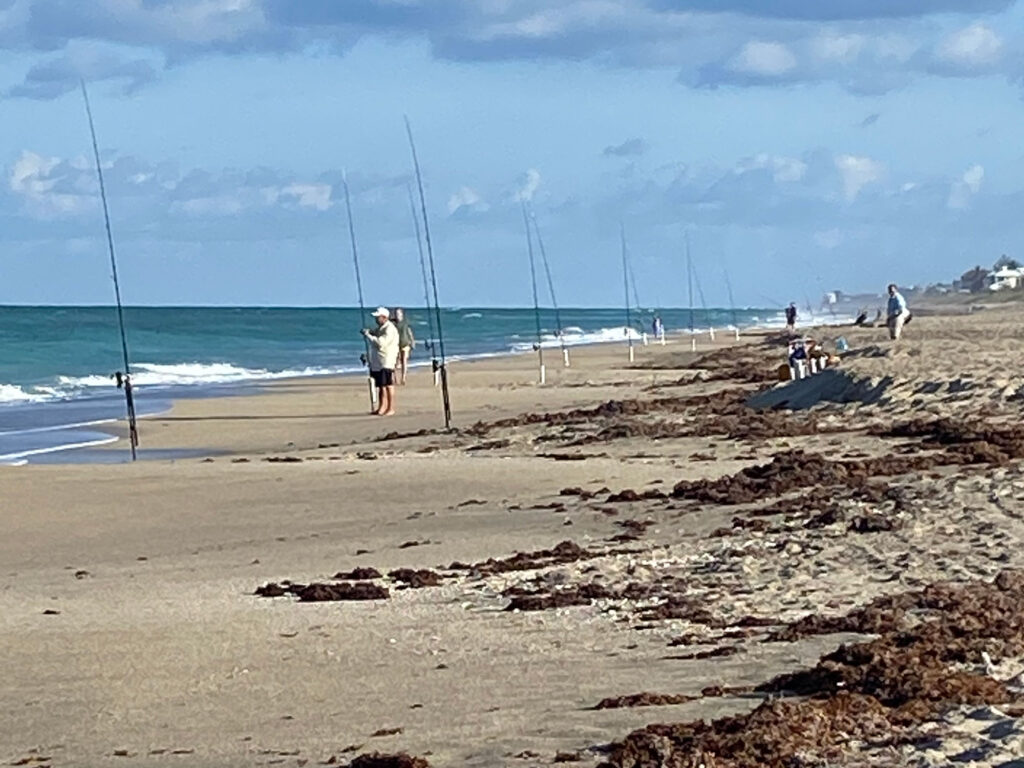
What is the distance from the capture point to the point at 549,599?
8992 mm

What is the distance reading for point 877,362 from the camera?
71.6ft

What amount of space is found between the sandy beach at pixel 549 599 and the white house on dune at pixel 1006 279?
287ft

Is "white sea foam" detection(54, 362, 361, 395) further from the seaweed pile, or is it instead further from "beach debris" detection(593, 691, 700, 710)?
"beach debris" detection(593, 691, 700, 710)

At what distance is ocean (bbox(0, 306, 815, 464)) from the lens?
28.4 m

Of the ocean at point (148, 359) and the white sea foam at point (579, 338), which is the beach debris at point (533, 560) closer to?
the ocean at point (148, 359)

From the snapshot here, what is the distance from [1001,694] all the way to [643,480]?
8536mm

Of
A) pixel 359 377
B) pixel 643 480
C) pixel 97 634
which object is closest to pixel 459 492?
pixel 643 480

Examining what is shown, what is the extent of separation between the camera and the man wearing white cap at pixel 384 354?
24312mm

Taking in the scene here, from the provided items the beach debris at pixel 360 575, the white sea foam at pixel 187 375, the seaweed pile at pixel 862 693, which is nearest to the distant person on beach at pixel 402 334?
the white sea foam at pixel 187 375

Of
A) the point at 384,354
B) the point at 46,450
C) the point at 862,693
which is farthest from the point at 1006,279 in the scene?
the point at 862,693

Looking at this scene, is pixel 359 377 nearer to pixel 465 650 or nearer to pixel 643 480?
pixel 643 480

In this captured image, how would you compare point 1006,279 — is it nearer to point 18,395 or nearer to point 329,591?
point 18,395

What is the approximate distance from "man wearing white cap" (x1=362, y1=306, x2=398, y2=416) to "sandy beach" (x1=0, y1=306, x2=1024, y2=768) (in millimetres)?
5399

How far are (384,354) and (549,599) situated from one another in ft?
51.6
